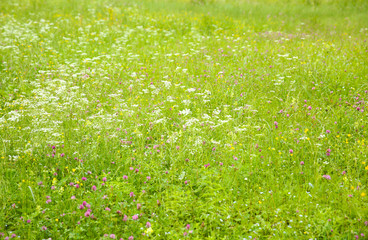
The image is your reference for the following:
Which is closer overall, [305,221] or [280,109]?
[305,221]

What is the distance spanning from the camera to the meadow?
3439 millimetres

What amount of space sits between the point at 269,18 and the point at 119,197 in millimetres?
11302

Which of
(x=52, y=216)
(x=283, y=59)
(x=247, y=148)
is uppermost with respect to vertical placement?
(x=283, y=59)

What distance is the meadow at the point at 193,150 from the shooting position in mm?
3439

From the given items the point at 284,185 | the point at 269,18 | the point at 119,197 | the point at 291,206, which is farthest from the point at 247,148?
Result: the point at 269,18

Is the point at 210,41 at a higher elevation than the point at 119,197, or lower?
higher

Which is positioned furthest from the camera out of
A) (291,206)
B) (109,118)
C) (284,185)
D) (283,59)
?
(283,59)

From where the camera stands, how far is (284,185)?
395 cm

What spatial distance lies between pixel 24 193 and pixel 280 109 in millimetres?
4442

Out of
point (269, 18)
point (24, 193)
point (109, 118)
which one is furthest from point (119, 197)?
point (269, 18)

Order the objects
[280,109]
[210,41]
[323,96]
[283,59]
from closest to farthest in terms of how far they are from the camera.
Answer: [280,109], [323,96], [283,59], [210,41]

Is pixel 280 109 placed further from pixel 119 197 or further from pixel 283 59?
pixel 119 197

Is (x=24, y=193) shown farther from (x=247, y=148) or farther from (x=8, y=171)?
(x=247, y=148)

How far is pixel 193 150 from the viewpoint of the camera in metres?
4.52
